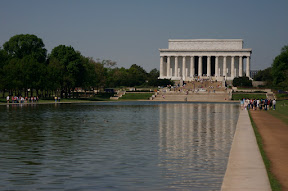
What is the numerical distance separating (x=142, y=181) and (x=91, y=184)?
1735mm

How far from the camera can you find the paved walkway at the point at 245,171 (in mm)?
14977

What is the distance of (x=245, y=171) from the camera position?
17.7m

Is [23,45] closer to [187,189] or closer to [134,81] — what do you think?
[134,81]

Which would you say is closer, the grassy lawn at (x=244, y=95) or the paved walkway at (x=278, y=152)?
the paved walkway at (x=278, y=152)

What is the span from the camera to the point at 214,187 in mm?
15719

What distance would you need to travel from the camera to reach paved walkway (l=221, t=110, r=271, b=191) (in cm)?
1498

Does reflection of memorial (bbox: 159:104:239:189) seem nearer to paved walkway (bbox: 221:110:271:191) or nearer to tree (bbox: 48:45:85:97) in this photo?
paved walkway (bbox: 221:110:271:191)

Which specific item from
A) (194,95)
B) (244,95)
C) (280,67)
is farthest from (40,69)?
(280,67)

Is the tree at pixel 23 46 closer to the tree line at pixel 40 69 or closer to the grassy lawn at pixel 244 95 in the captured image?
the tree line at pixel 40 69

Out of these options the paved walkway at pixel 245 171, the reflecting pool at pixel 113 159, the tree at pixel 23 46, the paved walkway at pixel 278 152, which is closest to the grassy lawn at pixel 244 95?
the tree at pixel 23 46

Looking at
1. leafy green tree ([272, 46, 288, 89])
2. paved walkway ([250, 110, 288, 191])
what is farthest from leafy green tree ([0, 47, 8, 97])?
paved walkway ([250, 110, 288, 191])

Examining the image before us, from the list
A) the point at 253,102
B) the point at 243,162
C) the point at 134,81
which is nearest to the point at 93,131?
the point at 243,162

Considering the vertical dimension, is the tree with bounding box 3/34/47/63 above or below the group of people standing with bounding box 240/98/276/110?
above

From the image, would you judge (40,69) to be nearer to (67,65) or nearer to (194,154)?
(67,65)
